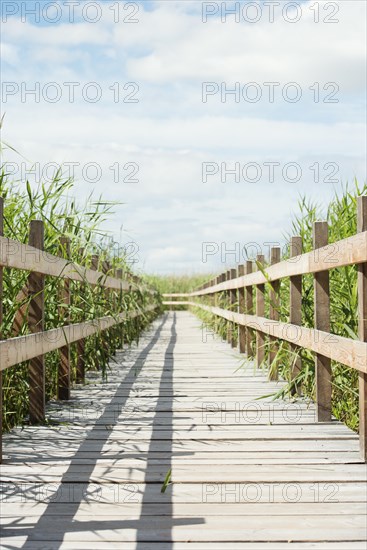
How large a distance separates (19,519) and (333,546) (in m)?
1.10

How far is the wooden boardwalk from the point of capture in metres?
2.56

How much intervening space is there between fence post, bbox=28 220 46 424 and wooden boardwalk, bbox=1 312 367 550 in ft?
0.43

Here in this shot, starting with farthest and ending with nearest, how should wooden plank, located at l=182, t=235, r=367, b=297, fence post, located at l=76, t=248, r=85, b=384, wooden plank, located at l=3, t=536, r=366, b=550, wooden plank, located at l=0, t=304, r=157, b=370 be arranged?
fence post, located at l=76, t=248, r=85, b=384 < wooden plank, located at l=0, t=304, r=157, b=370 < wooden plank, located at l=182, t=235, r=367, b=297 < wooden plank, located at l=3, t=536, r=366, b=550

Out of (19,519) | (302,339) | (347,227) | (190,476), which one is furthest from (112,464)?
(347,227)

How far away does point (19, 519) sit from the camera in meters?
2.73

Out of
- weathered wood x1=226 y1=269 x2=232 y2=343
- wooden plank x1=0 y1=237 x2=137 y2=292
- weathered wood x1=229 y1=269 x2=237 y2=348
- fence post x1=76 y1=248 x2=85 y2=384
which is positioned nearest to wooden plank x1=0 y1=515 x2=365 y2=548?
wooden plank x1=0 y1=237 x2=137 y2=292

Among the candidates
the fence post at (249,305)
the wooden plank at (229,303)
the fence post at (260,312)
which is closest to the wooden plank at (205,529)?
the fence post at (260,312)

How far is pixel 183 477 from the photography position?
3252 millimetres

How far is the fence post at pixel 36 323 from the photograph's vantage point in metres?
4.38

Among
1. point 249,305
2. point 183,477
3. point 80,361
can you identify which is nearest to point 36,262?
point 183,477

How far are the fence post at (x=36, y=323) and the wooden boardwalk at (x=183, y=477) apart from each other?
130 millimetres

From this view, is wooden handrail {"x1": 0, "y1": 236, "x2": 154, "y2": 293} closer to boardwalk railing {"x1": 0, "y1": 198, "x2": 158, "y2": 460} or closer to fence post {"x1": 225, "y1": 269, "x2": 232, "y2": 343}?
boardwalk railing {"x1": 0, "y1": 198, "x2": 158, "y2": 460}

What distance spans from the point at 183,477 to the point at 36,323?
1.52m

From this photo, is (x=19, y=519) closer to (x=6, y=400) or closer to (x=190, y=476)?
(x=190, y=476)
